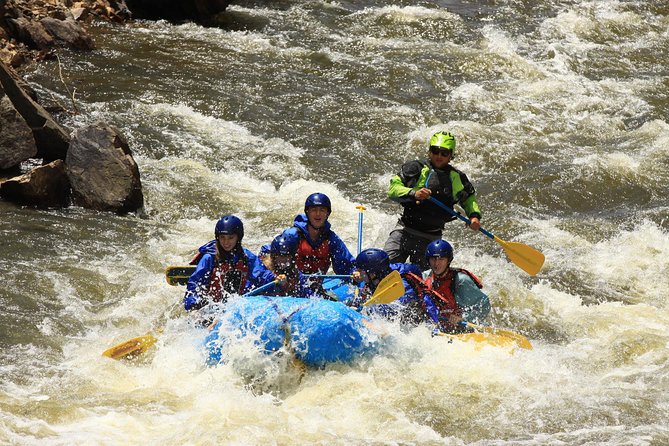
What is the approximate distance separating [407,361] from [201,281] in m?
1.78

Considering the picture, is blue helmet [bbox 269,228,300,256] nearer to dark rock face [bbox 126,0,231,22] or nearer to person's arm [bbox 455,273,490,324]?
person's arm [bbox 455,273,490,324]

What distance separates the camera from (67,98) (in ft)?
42.0

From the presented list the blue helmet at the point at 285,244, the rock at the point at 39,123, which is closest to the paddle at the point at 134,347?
the blue helmet at the point at 285,244

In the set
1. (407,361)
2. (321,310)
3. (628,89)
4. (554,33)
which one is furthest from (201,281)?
(554,33)

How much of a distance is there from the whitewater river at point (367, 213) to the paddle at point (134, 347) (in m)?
0.09

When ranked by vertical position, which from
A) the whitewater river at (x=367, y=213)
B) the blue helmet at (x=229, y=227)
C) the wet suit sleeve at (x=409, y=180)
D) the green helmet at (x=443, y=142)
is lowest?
the whitewater river at (x=367, y=213)

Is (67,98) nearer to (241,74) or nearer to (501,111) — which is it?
(241,74)

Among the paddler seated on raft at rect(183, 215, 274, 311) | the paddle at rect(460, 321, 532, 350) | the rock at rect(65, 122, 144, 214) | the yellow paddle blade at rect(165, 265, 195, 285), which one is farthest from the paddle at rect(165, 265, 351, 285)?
the rock at rect(65, 122, 144, 214)

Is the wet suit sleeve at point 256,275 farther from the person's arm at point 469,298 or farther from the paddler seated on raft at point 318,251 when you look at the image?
the person's arm at point 469,298

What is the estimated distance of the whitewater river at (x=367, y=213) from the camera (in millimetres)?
6266

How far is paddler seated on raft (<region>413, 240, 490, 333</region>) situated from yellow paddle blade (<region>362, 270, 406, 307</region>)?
48 cm

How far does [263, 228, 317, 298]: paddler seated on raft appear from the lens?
7391mm

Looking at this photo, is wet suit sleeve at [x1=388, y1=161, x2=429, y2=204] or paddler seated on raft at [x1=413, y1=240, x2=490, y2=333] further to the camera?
wet suit sleeve at [x1=388, y1=161, x2=429, y2=204]

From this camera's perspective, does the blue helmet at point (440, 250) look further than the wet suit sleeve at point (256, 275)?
No
